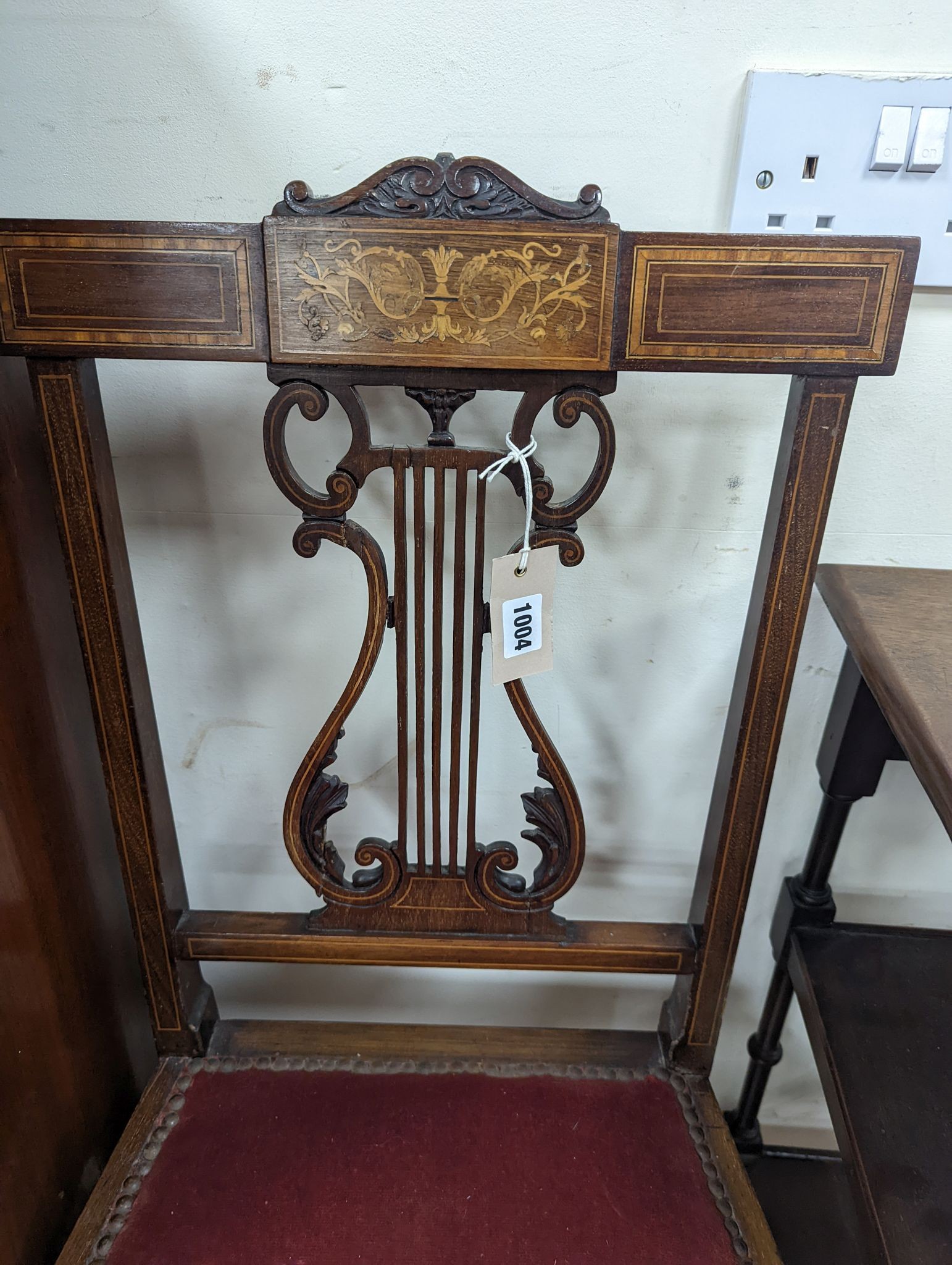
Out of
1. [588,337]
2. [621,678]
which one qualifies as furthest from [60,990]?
[588,337]

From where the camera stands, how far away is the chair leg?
75 centimetres

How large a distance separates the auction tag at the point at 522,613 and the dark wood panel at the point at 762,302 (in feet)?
0.46

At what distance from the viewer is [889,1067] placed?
2.29 ft

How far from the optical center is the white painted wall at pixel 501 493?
0.60 m

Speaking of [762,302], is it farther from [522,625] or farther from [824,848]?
[824,848]

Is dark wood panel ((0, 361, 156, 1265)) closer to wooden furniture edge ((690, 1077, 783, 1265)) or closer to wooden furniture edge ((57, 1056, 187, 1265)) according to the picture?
wooden furniture edge ((57, 1056, 187, 1265))

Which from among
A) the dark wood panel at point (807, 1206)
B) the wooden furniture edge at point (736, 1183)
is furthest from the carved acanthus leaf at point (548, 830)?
the dark wood panel at point (807, 1206)

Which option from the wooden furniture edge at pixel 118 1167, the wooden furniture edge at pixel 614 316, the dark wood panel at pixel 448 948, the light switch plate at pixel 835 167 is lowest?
the wooden furniture edge at pixel 118 1167

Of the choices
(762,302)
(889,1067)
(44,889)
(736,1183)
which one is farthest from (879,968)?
(44,889)

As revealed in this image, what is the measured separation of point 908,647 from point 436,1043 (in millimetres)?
517

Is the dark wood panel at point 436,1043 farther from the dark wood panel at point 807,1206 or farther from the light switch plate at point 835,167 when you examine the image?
the light switch plate at point 835,167

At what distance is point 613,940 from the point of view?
2.26 feet

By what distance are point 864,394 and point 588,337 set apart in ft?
1.01

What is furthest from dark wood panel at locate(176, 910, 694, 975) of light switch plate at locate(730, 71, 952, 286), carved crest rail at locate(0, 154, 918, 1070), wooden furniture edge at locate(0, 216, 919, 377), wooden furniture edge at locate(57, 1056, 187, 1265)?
light switch plate at locate(730, 71, 952, 286)
